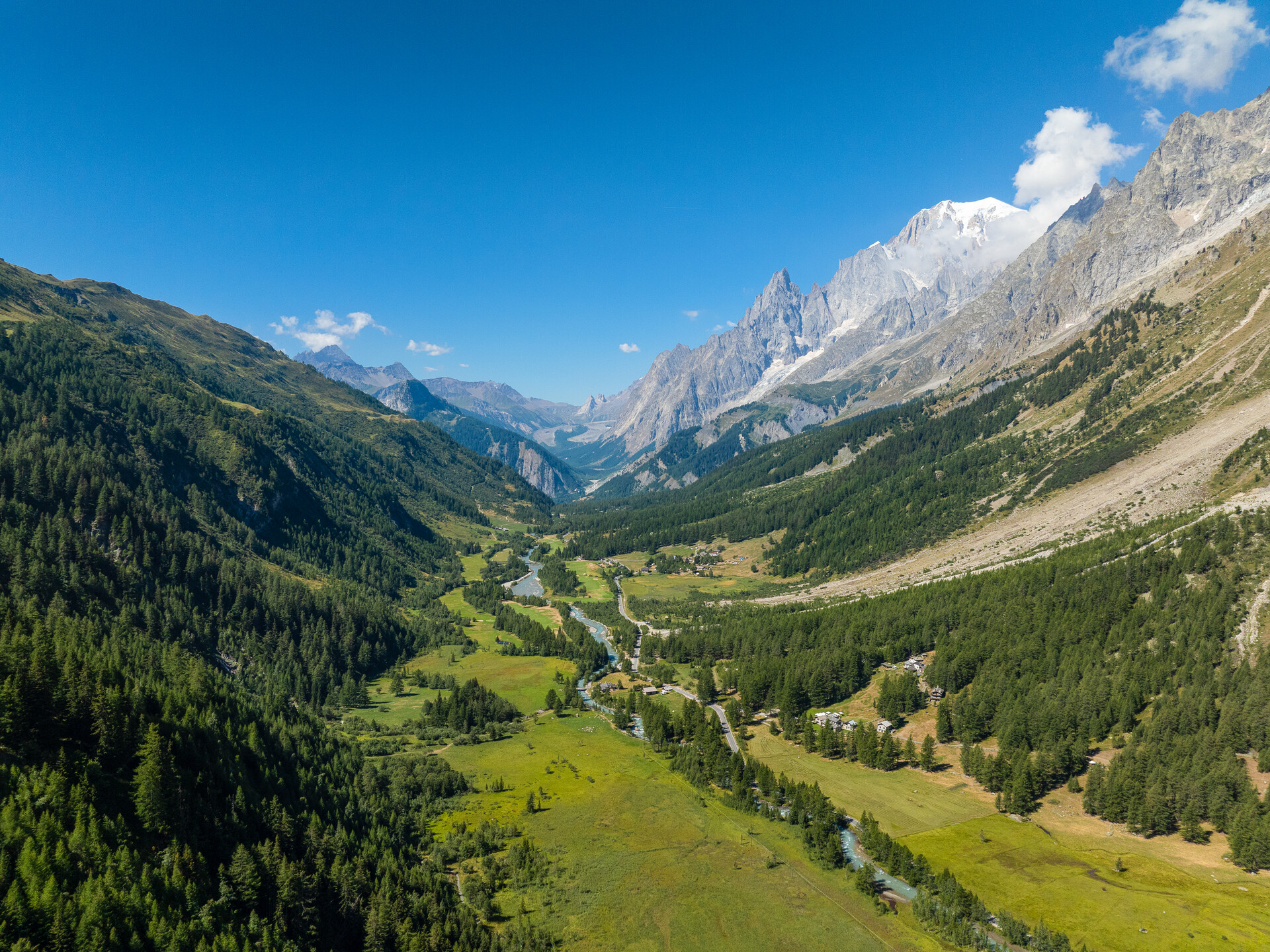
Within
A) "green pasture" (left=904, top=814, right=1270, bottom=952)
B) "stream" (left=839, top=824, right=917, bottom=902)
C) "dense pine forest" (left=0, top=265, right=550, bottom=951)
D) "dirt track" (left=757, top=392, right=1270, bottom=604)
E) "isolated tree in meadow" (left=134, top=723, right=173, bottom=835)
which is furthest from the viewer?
"dirt track" (left=757, top=392, right=1270, bottom=604)

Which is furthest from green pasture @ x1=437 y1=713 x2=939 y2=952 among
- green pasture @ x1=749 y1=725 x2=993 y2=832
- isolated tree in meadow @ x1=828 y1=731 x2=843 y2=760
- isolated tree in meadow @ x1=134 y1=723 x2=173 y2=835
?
isolated tree in meadow @ x1=134 y1=723 x2=173 y2=835

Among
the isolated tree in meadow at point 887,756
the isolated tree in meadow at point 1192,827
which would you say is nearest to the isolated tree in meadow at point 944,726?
the isolated tree in meadow at point 887,756

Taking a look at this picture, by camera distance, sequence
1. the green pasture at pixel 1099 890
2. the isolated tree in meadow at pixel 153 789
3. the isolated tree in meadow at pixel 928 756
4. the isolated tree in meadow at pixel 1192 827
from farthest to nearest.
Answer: the isolated tree in meadow at pixel 928 756 < the isolated tree in meadow at pixel 1192 827 < the green pasture at pixel 1099 890 < the isolated tree in meadow at pixel 153 789

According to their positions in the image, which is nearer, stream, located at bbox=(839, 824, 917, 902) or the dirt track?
stream, located at bbox=(839, 824, 917, 902)

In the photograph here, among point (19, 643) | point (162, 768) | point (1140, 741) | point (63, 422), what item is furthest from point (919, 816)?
point (63, 422)

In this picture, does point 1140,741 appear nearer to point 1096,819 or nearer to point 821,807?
point 1096,819

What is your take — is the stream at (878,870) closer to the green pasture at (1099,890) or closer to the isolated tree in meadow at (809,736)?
the green pasture at (1099,890)

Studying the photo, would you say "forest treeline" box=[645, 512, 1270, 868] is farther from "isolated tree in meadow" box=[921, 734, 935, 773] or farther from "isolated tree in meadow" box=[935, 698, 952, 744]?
"isolated tree in meadow" box=[921, 734, 935, 773]
